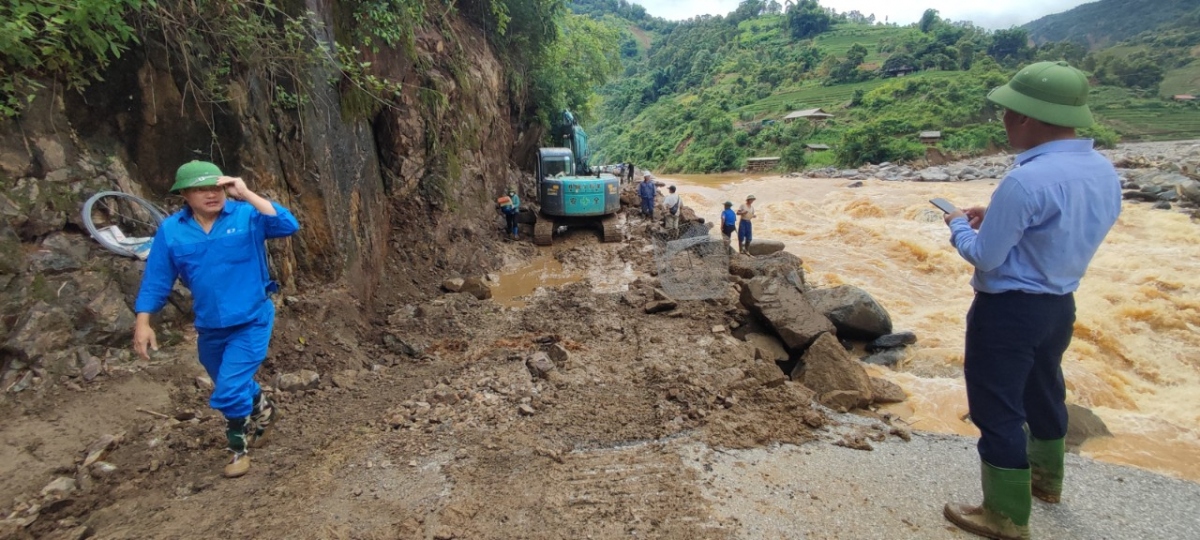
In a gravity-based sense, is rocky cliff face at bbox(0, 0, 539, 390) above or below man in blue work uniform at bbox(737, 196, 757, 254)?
above

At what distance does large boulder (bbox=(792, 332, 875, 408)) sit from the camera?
4.55 meters

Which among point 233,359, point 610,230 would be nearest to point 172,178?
point 233,359

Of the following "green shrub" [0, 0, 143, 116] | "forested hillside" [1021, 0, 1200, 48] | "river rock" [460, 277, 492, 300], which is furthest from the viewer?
"forested hillside" [1021, 0, 1200, 48]

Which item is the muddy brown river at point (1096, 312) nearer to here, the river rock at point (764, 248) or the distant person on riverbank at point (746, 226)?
the river rock at point (764, 248)

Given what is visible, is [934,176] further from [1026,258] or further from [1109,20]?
[1109,20]

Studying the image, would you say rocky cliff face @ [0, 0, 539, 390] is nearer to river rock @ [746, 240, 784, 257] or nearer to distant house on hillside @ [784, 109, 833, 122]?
river rock @ [746, 240, 784, 257]

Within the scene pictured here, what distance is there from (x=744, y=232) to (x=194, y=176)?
30.9 ft

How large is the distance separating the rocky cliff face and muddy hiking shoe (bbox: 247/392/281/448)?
1184 millimetres

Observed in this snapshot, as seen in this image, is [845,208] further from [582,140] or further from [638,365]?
[638,365]

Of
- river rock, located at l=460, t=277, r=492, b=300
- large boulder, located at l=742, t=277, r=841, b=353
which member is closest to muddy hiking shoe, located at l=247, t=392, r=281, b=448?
river rock, located at l=460, t=277, r=492, b=300

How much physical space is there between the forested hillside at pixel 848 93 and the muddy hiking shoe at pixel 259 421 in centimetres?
3812

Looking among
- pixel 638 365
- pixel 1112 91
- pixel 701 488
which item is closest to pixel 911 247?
pixel 638 365

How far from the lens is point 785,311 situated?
5.92 meters

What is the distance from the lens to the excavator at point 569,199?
1155cm
